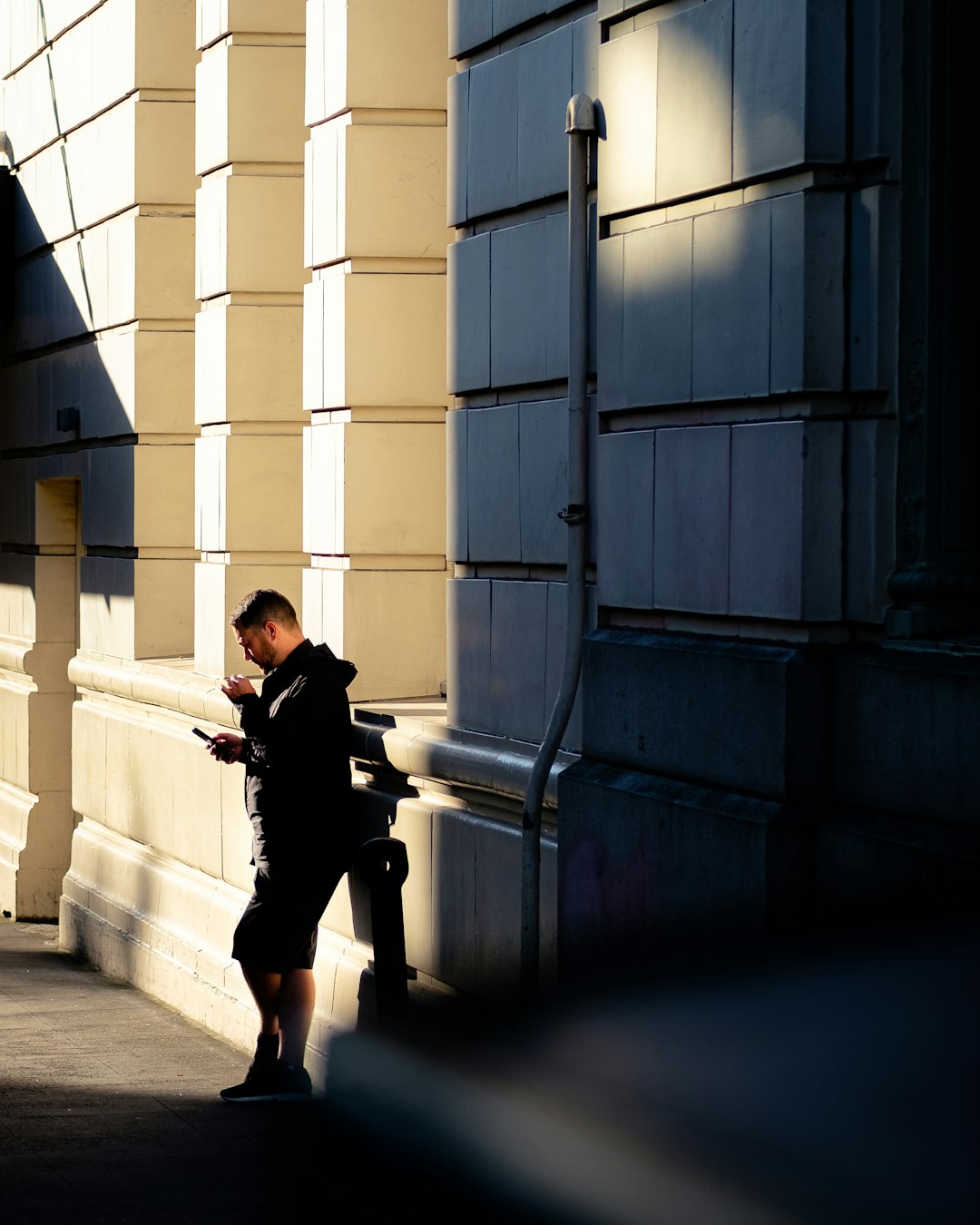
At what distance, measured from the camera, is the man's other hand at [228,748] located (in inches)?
318

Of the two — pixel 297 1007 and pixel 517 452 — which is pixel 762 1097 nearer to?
pixel 517 452

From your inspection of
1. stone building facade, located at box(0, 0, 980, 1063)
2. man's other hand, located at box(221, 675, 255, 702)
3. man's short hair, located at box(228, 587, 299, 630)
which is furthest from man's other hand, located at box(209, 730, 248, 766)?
stone building facade, located at box(0, 0, 980, 1063)

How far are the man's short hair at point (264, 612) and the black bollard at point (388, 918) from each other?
107 centimetres

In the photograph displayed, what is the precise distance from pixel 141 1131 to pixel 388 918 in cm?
122

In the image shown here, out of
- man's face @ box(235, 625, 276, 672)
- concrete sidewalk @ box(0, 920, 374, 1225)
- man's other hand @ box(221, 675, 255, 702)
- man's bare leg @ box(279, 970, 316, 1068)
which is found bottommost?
concrete sidewalk @ box(0, 920, 374, 1225)

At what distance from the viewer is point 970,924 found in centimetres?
290

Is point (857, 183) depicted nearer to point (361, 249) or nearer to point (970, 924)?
point (970, 924)

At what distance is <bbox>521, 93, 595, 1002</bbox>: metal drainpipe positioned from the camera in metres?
6.52

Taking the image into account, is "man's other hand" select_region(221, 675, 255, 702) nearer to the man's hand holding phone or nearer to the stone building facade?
the man's hand holding phone

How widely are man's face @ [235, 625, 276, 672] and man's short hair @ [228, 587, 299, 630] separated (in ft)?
0.07

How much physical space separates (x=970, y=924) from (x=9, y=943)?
10.5m

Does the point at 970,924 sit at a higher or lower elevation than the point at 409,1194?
higher

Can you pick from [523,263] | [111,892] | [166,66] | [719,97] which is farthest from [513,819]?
[166,66]

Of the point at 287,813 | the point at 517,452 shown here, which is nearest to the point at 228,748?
the point at 287,813
